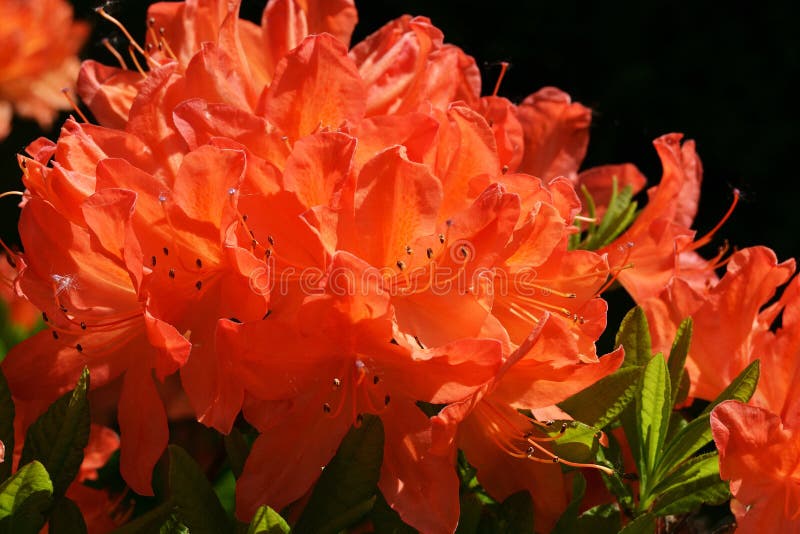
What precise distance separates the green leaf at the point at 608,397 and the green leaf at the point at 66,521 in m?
0.38

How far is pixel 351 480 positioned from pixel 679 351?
0.99ft

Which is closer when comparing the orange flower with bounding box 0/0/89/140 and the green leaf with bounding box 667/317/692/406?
the green leaf with bounding box 667/317/692/406

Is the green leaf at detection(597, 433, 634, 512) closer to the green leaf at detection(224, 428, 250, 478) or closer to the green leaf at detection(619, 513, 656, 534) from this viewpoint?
the green leaf at detection(619, 513, 656, 534)

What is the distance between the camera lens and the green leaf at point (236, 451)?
2.60 ft

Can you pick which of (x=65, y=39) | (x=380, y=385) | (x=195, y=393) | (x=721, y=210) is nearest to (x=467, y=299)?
(x=380, y=385)

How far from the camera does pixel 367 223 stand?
75cm

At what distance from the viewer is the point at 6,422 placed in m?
0.76

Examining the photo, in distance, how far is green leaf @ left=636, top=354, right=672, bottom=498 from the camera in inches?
32.1

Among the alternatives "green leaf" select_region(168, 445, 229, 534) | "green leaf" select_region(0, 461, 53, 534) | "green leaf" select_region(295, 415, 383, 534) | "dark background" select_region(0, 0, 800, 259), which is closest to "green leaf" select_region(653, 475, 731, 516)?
"green leaf" select_region(295, 415, 383, 534)

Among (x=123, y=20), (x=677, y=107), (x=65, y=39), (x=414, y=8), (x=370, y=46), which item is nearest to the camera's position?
(x=370, y=46)

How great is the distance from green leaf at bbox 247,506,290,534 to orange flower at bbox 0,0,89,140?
149cm

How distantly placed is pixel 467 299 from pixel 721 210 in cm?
43

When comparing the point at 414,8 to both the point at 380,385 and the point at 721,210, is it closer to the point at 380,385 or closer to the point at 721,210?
the point at 721,210

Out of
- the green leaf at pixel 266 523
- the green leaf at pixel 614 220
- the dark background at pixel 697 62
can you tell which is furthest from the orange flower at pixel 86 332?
the dark background at pixel 697 62
